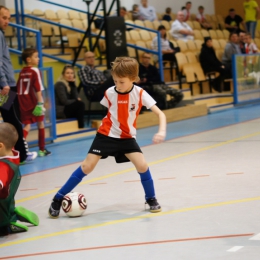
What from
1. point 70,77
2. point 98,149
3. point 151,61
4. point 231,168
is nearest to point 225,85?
point 151,61

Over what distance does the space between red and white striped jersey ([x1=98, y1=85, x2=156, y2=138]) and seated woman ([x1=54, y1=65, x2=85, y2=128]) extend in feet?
20.6

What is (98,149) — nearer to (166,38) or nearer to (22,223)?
(22,223)

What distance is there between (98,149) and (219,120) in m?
7.99

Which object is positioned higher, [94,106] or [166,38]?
[166,38]

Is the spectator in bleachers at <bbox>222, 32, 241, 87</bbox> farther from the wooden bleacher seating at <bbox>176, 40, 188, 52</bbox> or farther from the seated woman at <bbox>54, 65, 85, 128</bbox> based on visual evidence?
the seated woman at <bbox>54, 65, 85, 128</bbox>

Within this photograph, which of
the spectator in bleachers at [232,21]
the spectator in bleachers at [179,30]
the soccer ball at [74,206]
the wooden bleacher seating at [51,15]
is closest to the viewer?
the soccer ball at [74,206]

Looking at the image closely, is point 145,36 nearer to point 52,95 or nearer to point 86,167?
point 52,95

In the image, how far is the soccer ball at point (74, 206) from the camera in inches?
223

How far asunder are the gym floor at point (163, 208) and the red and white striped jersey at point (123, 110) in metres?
0.68

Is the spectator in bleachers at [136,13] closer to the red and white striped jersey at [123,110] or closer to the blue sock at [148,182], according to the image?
the red and white striped jersey at [123,110]

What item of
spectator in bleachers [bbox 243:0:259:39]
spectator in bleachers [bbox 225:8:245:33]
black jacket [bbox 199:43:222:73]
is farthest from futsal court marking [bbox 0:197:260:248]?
spectator in bleachers [bbox 225:8:245:33]

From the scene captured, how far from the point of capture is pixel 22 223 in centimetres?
560

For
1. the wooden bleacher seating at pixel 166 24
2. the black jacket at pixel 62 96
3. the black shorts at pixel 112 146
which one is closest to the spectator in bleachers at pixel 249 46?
the wooden bleacher seating at pixel 166 24

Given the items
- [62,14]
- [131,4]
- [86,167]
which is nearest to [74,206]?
[86,167]
